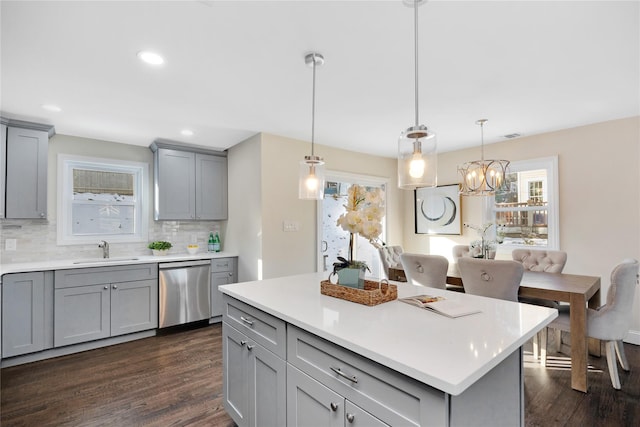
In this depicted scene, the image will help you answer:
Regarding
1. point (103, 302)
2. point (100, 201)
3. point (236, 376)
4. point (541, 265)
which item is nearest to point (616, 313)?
point (541, 265)

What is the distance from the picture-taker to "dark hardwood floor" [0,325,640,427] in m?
2.09

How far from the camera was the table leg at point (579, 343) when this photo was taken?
2350 millimetres

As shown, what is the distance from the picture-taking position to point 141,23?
173cm

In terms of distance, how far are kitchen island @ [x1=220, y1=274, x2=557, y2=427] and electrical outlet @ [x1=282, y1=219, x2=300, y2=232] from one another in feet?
7.02

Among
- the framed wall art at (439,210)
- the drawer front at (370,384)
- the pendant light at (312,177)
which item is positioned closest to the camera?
the drawer front at (370,384)

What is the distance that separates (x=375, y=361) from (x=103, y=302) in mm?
3457

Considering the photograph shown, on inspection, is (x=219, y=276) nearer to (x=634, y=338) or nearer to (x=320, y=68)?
(x=320, y=68)

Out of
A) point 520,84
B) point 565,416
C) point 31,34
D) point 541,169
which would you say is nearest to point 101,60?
point 31,34

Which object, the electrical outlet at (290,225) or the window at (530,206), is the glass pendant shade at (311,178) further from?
the window at (530,206)

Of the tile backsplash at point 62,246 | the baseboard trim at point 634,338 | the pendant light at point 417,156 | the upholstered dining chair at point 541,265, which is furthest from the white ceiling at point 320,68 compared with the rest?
the baseboard trim at point 634,338

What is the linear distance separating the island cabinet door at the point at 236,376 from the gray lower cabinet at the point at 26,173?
278 centimetres

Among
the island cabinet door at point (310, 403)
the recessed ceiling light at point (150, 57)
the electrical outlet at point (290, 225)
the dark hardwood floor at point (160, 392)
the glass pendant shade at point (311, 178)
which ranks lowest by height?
the dark hardwood floor at point (160, 392)

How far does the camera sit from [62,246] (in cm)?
370

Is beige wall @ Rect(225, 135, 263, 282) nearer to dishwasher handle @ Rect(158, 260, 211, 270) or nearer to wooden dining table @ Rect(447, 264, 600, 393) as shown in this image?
dishwasher handle @ Rect(158, 260, 211, 270)
